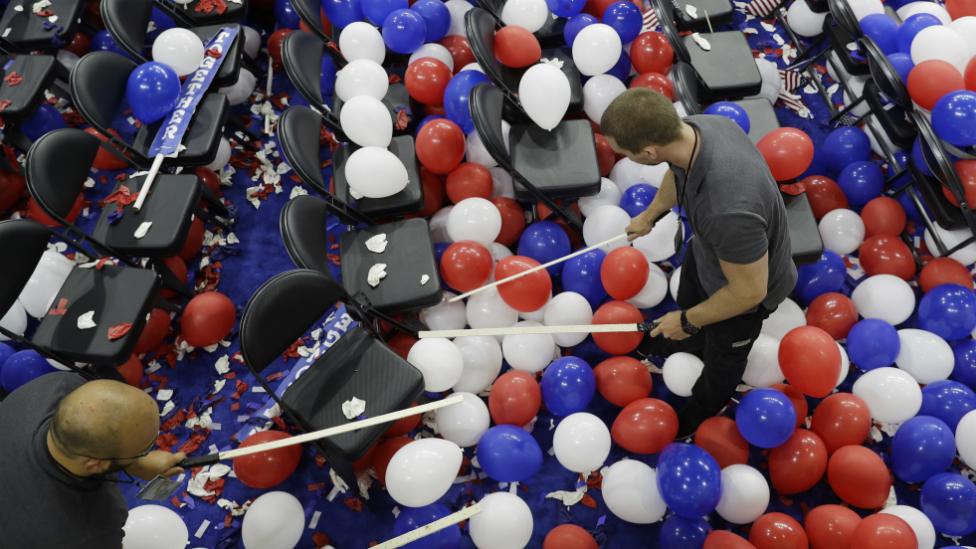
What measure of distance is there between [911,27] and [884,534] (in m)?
2.42

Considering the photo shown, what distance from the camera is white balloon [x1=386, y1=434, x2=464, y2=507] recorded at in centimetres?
253

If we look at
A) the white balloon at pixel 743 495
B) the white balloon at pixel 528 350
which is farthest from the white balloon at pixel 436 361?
the white balloon at pixel 743 495

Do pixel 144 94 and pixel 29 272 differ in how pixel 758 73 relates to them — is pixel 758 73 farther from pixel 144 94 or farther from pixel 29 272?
pixel 29 272

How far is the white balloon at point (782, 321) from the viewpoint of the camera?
304 cm

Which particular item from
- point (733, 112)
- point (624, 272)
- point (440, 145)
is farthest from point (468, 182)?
point (733, 112)

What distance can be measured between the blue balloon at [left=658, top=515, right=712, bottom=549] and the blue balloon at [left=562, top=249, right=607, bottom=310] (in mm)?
1029

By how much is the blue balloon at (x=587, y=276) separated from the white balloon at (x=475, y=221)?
0.40 metres

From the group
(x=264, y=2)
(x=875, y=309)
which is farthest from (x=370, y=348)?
(x=264, y=2)

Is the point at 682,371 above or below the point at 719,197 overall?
below

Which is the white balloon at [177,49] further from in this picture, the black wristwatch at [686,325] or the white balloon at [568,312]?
the black wristwatch at [686,325]

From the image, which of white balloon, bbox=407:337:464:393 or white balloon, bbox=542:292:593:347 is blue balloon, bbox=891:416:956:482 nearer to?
white balloon, bbox=542:292:593:347

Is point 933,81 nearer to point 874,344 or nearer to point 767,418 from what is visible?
point 874,344

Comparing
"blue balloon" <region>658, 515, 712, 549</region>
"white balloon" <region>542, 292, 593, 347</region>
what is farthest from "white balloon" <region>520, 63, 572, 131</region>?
"blue balloon" <region>658, 515, 712, 549</region>

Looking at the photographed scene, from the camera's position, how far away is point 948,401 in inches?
109
